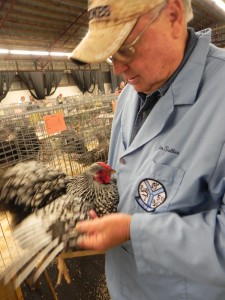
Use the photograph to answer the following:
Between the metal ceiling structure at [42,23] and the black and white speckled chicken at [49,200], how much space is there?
7.39 metres

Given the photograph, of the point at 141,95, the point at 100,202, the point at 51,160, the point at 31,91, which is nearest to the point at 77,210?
the point at 100,202

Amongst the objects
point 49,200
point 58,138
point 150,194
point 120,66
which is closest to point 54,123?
point 58,138

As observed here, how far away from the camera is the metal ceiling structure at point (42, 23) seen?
7816mm

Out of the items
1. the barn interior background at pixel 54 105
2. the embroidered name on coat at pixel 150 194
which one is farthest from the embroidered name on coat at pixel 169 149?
the barn interior background at pixel 54 105

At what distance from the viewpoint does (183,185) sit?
28.1 inches

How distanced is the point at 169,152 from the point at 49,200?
87 centimetres

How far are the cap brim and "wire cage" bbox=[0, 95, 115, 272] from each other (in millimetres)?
1773

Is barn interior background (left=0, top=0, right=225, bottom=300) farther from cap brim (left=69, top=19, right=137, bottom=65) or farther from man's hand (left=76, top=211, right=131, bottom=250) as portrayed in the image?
cap brim (left=69, top=19, right=137, bottom=65)

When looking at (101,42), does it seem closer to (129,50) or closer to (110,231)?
(129,50)

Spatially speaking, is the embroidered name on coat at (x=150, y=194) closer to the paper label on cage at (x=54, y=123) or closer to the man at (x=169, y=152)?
the man at (x=169, y=152)

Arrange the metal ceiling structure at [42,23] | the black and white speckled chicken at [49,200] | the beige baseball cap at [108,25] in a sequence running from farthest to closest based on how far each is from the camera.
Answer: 1. the metal ceiling structure at [42,23]
2. the black and white speckled chicken at [49,200]
3. the beige baseball cap at [108,25]

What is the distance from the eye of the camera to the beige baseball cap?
0.64 metres

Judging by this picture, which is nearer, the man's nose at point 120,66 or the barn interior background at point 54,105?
the man's nose at point 120,66

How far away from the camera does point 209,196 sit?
74 centimetres
